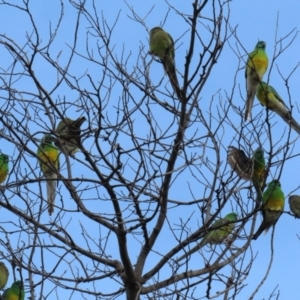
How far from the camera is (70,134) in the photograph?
4.35 meters

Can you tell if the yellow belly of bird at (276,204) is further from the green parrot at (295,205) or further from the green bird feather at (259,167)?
the green parrot at (295,205)

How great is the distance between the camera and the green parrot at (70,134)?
169 inches

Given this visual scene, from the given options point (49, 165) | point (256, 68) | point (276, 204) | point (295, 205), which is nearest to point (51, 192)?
point (49, 165)

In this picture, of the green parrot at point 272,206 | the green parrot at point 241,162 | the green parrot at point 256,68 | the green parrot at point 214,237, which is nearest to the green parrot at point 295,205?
the green parrot at point 272,206

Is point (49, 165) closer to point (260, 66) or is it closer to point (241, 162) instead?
point (241, 162)

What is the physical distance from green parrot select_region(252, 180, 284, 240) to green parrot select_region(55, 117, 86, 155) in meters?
1.52

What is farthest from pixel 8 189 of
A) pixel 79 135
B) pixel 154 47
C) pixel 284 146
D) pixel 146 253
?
pixel 154 47

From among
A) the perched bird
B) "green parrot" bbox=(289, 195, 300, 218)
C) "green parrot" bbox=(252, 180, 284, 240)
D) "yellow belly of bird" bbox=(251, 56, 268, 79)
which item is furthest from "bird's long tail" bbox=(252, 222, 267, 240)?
"yellow belly of bird" bbox=(251, 56, 268, 79)

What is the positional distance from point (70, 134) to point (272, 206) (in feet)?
7.65

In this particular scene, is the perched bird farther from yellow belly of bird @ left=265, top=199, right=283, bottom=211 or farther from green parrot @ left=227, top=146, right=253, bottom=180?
yellow belly of bird @ left=265, top=199, right=283, bottom=211

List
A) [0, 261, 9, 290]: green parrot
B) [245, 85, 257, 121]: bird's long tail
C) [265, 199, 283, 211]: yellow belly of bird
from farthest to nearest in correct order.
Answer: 1. [0, 261, 9, 290]: green parrot
2. [265, 199, 283, 211]: yellow belly of bird
3. [245, 85, 257, 121]: bird's long tail

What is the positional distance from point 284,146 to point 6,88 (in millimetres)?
1749

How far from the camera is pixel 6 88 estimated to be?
447 cm

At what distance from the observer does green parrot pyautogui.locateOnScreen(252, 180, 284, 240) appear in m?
5.43
